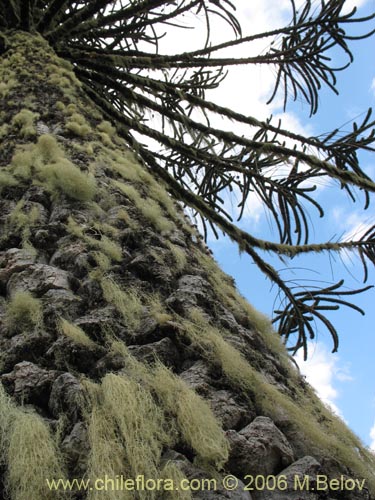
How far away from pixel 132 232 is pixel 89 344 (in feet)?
2.70

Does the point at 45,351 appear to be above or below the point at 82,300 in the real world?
below

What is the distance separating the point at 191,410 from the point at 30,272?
951 mm

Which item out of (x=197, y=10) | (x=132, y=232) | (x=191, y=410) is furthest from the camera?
(x=197, y=10)

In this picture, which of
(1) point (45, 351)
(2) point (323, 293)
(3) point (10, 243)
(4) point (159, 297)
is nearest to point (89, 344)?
(1) point (45, 351)

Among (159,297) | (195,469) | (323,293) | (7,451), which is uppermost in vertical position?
(323,293)

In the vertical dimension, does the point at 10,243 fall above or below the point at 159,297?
below

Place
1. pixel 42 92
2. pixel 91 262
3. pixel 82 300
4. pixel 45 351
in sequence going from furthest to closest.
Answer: pixel 42 92 < pixel 91 262 < pixel 82 300 < pixel 45 351

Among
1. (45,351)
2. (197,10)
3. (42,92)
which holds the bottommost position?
(45,351)

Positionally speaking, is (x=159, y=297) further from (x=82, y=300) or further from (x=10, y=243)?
(x=10, y=243)

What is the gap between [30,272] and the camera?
2396mm

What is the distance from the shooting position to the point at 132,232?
9.10 ft

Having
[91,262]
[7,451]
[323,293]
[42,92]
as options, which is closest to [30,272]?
[91,262]

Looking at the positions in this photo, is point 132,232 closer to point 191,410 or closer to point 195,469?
point 191,410

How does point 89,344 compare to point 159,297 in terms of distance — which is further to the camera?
point 159,297
